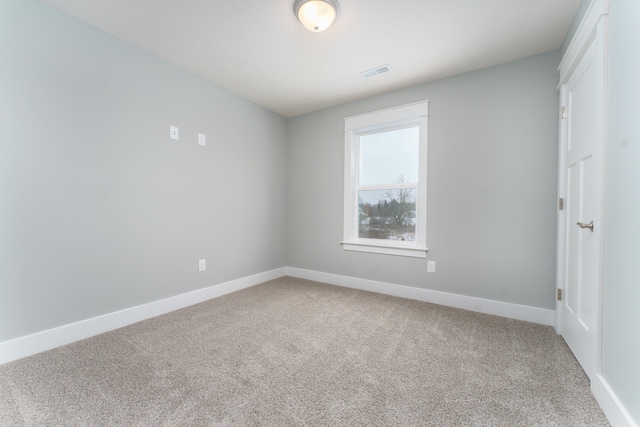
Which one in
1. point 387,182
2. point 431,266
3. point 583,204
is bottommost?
point 431,266

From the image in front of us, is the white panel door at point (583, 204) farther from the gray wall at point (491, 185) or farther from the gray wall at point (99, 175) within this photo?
the gray wall at point (99, 175)

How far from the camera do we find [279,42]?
2230 mm

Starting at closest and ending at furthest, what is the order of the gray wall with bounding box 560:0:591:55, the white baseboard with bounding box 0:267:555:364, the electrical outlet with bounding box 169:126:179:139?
the gray wall with bounding box 560:0:591:55, the white baseboard with bounding box 0:267:555:364, the electrical outlet with bounding box 169:126:179:139

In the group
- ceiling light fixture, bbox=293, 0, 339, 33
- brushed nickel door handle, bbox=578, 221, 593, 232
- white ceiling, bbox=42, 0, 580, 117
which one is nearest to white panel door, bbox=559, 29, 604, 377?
brushed nickel door handle, bbox=578, 221, 593, 232

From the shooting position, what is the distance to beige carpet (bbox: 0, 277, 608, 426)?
4.18ft

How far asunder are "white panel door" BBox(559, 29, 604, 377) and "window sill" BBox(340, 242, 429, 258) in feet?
3.98

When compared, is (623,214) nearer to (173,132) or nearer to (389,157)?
(389,157)

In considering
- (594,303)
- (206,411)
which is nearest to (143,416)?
(206,411)

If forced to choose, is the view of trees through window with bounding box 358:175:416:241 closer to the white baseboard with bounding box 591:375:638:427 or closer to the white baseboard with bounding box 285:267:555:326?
the white baseboard with bounding box 285:267:555:326

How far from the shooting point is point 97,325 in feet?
6.91

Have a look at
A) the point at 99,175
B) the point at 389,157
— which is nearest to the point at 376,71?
the point at 389,157

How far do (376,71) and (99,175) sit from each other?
2732 mm

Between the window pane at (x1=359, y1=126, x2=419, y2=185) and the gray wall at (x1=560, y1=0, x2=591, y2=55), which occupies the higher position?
the gray wall at (x1=560, y1=0, x2=591, y2=55)

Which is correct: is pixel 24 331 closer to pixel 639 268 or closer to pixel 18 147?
pixel 18 147
